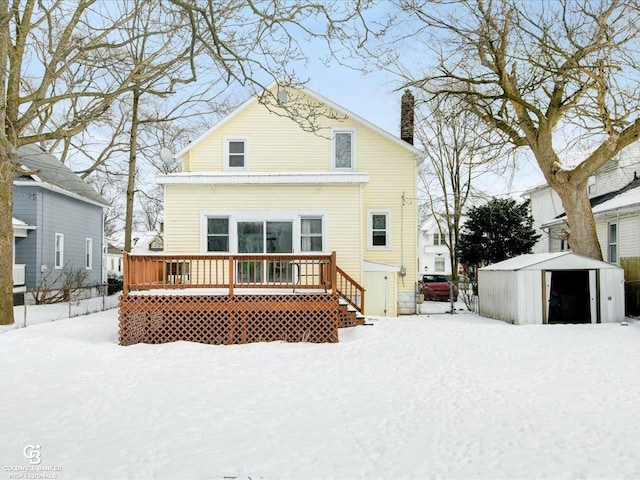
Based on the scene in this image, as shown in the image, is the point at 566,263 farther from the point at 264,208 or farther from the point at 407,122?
the point at 264,208

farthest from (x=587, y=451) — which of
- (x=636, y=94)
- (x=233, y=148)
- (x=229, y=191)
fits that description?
(x=233, y=148)

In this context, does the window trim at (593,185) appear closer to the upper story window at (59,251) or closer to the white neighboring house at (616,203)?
the white neighboring house at (616,203)

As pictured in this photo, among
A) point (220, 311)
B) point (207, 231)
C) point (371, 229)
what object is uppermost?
point (371, 229)

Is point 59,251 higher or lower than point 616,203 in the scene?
lower

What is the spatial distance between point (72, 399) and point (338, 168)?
43.6 ft

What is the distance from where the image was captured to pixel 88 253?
26547 millimetres

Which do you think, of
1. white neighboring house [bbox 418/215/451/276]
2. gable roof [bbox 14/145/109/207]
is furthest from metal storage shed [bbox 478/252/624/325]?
white neighboring house [bbox 418/215/451/276]

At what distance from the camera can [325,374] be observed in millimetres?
9062

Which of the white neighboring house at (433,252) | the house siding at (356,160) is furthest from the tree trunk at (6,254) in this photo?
the white neighboring house at (433,252)

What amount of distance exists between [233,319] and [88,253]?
17.3 meters

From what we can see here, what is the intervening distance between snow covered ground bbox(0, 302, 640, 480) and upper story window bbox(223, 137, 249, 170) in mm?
8563

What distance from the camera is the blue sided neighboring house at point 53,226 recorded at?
2041 cm

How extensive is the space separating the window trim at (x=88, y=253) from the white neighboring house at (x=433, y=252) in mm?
32568

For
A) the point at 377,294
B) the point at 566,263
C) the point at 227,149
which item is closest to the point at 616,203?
the point at 566,263
